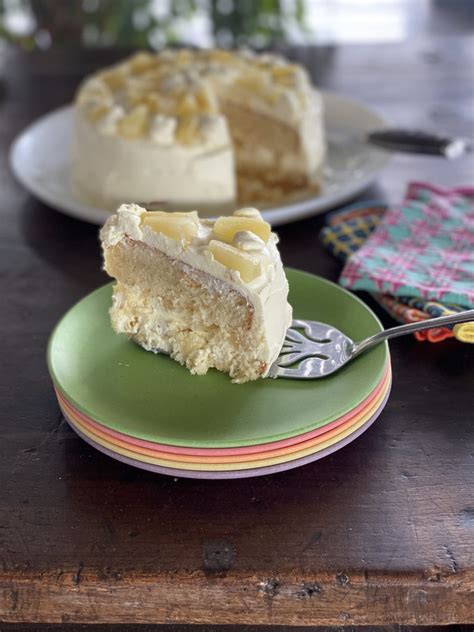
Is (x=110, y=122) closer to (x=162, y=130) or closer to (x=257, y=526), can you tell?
(x=162, y=130)

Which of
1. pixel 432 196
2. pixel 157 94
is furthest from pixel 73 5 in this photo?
pixel 432 196

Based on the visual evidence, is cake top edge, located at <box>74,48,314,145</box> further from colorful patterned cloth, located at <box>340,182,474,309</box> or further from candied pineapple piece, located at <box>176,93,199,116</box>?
colorful patterned cloth, located at <box>340,182,474,309</box>

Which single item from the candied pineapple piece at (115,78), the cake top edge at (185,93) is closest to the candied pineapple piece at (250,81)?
the cake top edge at (185,93)

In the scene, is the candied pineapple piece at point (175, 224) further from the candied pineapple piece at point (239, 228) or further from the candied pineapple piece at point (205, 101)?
the candied pineapple piece at point (205, 101)

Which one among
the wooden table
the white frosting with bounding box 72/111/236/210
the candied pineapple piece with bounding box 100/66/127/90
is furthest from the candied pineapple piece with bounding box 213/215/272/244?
the candied pineapple piece with bounding box 100/66/127/90

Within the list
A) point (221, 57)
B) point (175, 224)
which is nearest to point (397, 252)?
point (175, 224)

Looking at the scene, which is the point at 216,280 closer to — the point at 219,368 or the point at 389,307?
the point at 219,368

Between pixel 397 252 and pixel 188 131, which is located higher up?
pixel 188 131
